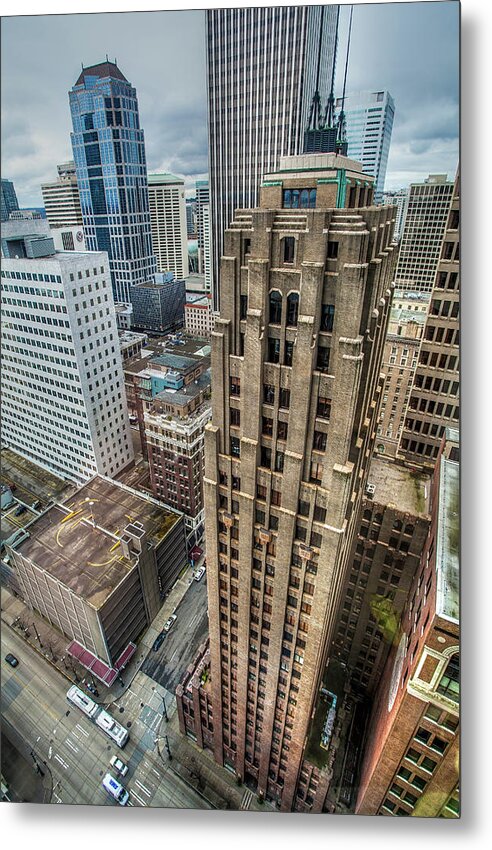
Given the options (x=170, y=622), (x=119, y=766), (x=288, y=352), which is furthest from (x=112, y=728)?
(x=288, y=352)

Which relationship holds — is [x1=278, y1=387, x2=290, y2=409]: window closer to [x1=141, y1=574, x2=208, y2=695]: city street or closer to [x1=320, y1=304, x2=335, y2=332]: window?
[x1=320, y1=304, x2=335, y2=332]: window

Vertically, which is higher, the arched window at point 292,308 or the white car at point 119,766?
the arched window at point 292,308

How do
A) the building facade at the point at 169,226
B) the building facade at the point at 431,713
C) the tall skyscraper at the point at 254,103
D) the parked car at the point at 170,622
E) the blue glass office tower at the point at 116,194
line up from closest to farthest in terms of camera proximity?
1. the building facade at the point at 431,713
2. the tall skyscraper at the point at 254,103
3. the parked car at the point at 170,622
4. the blue glass office tower at the point at 116,194
5. the building facade at the point at 169,226

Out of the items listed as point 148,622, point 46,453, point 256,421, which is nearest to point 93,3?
point 256,421

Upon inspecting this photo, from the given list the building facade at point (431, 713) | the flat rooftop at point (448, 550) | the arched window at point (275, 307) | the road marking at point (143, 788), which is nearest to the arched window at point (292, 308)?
the arched window at point (275, 307)

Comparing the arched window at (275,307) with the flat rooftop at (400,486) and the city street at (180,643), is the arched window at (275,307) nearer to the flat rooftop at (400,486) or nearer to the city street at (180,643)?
the flat rooftop at (400,486)

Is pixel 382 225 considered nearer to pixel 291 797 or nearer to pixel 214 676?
pixel 214 676
